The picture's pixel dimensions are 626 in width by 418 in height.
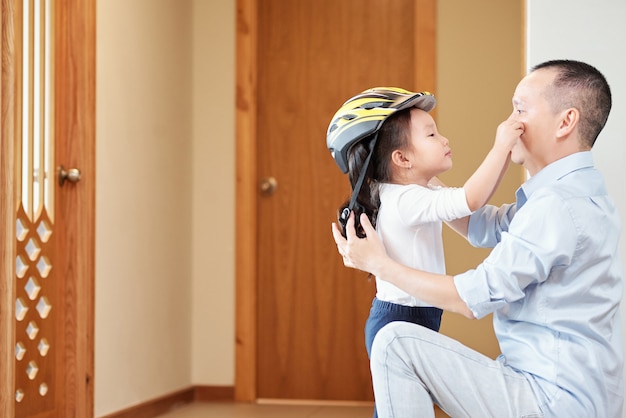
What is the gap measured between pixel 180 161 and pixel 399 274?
280 centimetres

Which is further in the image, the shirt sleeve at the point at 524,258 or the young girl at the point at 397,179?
the young girl at the point at 397,179

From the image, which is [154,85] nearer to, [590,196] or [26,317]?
[26,317]

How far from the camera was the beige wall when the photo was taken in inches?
150

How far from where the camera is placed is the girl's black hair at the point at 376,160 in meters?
2.16

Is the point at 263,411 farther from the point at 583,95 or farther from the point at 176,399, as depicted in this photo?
the point at 583,95

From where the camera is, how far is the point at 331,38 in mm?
4680

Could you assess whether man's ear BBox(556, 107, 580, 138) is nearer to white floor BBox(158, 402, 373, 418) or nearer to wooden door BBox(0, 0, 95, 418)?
wooden door BBox(0, 0, 95, 418)

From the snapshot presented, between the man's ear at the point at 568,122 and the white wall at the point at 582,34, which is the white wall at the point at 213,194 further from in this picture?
the man's ear at the point at 568,122

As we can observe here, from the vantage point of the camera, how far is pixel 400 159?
2.20 meters

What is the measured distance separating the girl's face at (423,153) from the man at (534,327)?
0.34 meters

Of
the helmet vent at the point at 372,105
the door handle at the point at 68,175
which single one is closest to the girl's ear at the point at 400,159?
the helmet vent at the point at 372,105

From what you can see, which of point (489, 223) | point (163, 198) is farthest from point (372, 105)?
point (163, 198)

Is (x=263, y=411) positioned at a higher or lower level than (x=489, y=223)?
lower

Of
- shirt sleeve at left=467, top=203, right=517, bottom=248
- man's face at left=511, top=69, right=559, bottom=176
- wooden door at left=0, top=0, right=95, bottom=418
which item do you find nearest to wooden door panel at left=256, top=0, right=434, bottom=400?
wooden door at left=0, top=0, right=95, bottom=418
